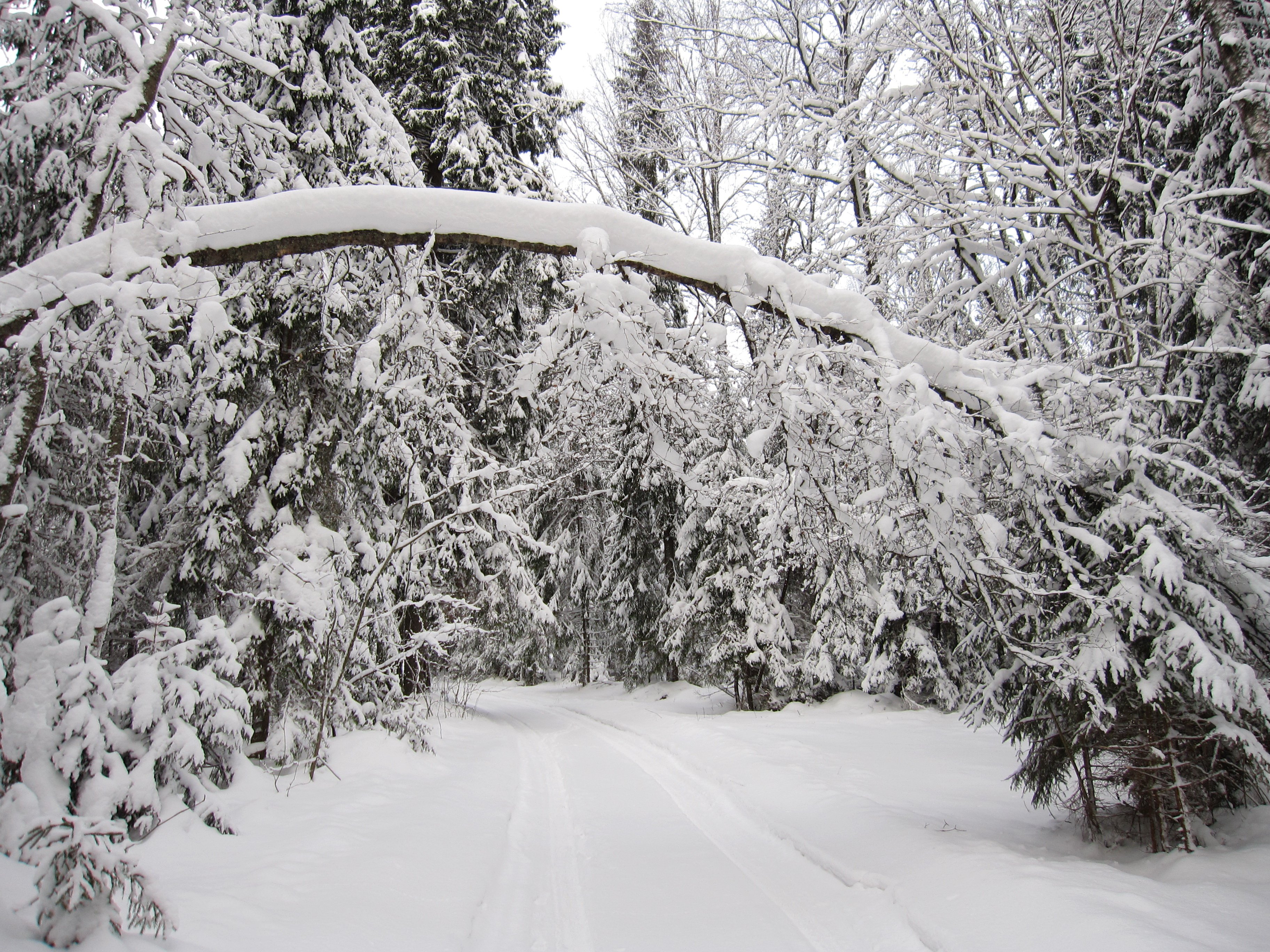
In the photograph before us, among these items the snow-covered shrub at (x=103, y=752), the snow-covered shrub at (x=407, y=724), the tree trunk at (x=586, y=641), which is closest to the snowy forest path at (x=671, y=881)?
the snow-covered shrub at (x=407, y=724)

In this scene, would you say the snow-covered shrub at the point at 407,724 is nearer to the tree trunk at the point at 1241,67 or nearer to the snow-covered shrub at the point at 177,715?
Answer: the snow-covered shrub at the point at 177,715

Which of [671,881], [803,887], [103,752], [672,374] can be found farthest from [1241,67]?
[103,752]

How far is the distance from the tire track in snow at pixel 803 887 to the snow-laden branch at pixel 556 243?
9.73 ft

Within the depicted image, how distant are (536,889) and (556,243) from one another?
14.5 ft

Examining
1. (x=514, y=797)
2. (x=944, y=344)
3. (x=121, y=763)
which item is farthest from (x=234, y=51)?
(x=514, y=797)

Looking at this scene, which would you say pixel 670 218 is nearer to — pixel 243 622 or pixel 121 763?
pixel 243 622

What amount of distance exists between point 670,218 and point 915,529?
11.3 metres

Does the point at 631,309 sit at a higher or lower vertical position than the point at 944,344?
lower

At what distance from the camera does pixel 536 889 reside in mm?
4602

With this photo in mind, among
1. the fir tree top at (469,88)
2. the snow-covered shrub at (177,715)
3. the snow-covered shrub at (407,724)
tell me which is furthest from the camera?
the fir tree top at (469,88)

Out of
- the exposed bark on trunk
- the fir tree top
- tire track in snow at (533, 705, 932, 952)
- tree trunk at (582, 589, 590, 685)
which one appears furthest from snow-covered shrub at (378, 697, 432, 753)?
tree trunk at (582, 589, 590, 685)

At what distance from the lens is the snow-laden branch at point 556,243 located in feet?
12.5

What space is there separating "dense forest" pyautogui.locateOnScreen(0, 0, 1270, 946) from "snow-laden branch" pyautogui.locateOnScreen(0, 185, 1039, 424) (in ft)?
0.08

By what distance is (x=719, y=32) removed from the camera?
920 centimetres
